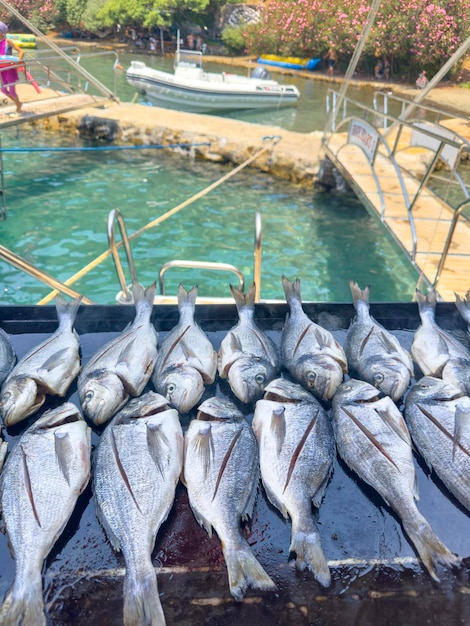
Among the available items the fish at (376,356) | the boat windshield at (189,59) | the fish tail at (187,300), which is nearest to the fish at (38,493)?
the fish tail at (187,300)

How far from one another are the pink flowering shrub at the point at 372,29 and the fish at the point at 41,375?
29.9 meters

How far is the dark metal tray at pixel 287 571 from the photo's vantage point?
142cm

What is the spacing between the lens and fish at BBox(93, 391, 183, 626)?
55.3 inches

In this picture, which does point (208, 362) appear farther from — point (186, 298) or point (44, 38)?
point (44, 38)

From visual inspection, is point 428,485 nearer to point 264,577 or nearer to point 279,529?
point 279,529

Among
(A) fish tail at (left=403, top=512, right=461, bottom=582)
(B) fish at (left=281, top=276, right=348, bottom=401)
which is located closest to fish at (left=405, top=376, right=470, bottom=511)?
(A) fish tail at (left=403, top=512, right=461, bottom=582)

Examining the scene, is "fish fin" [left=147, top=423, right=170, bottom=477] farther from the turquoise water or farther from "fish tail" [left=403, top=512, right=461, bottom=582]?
the turquoise water

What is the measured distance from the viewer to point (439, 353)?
7.76 feet

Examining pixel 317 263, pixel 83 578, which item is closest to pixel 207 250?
pixel 317 263

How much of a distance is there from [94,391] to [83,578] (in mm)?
795

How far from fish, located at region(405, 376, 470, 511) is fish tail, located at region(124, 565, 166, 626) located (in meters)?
1.20

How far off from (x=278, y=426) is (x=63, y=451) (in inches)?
35.7

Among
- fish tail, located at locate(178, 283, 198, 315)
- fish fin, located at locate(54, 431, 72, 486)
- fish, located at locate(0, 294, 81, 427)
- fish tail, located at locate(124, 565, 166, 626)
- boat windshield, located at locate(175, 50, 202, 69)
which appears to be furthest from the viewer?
boat windshield, located at locate(175, 50, 202, 69)

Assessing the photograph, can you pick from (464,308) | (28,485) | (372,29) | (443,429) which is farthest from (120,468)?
(372,29)
